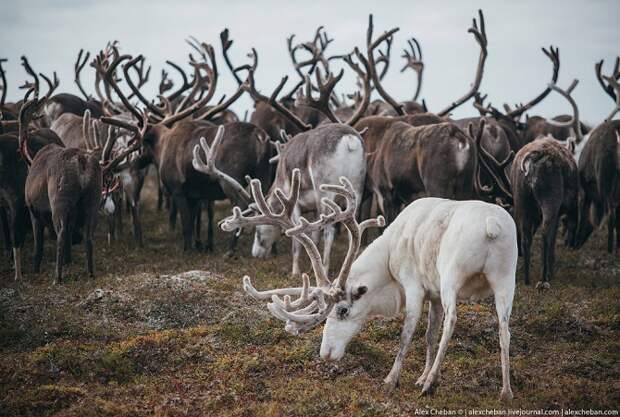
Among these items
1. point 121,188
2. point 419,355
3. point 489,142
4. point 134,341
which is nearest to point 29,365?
point 134,341

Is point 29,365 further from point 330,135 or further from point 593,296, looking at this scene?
point 593,296

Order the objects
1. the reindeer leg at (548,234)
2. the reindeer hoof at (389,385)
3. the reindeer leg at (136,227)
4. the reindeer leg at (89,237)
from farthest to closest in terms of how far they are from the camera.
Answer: the reindeer leg at (136,227) < the reindeer leg at (89,237) < the reindeer leg at (548,234) < the reindeer hoof at (389,385)

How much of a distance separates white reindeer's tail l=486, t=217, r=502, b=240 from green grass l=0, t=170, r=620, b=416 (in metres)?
1.46

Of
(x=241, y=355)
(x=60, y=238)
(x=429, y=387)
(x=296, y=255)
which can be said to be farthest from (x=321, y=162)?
(x=429, y=387)

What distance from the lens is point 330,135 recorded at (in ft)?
42.0

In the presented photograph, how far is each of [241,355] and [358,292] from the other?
151cm

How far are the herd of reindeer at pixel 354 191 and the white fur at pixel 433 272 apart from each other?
0.5 inches

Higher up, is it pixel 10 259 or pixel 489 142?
pixel 489 142

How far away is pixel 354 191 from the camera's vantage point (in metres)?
9.09

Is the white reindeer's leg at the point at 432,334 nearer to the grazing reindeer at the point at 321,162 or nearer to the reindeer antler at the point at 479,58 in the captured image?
the grazing reindeer at the point at 321,162

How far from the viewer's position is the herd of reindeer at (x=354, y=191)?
7.99 metres

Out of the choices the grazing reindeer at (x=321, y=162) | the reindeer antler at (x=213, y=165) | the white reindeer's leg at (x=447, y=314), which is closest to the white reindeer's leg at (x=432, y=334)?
the white reindeer's leg at (x=447, y=314)

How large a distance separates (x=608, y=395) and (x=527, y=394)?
0.70 meters

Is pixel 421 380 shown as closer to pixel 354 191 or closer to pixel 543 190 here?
pixel 354 191
